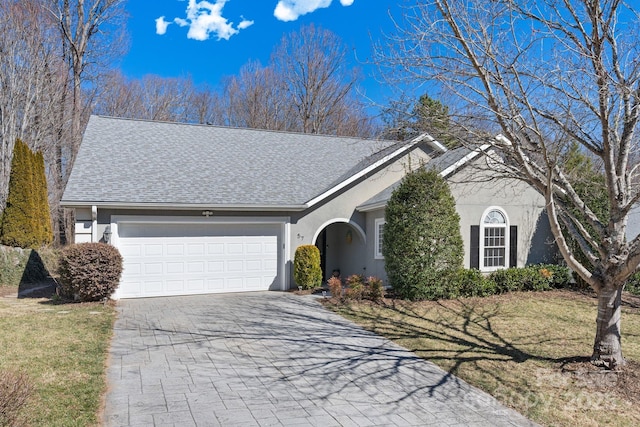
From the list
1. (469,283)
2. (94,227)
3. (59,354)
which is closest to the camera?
(59,354)

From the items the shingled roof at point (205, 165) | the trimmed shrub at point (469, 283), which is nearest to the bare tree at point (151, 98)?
the shingled roof at point (205, 165)

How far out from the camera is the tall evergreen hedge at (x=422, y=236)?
11.2 m

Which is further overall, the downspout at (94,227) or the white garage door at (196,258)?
the white garage door at (196,258)

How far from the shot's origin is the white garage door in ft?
39.5

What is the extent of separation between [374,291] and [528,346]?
4.19m

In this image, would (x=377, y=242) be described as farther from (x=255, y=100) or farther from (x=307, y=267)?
(x=255, y=100)

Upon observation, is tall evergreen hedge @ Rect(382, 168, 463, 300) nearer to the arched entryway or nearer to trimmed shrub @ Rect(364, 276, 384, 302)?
trimmed shrub @ Rect(364, 276, 384, 302)

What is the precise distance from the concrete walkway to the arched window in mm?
5940

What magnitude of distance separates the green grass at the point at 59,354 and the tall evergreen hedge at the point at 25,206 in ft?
21.1

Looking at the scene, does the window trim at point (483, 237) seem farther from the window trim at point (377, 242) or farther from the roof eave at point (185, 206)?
the roof eave at point (185, 206)

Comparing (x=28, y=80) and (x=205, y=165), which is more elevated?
(x=28, y=80)

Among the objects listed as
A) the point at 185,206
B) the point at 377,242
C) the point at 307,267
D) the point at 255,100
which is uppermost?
the point at 255,100

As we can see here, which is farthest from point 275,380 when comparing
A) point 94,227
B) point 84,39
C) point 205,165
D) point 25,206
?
point 84,39

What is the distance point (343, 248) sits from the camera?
15.7 m
